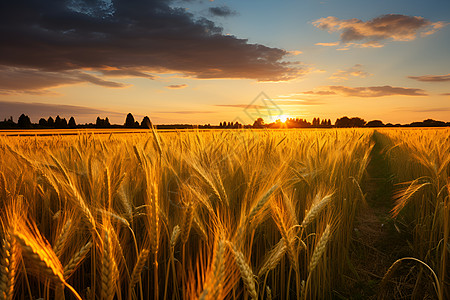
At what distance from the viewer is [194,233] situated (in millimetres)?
1636

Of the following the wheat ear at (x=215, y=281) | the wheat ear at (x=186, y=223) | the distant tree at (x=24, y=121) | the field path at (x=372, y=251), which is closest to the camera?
Result: the wheat ear at (x=215, y=281)

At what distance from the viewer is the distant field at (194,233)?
968mm

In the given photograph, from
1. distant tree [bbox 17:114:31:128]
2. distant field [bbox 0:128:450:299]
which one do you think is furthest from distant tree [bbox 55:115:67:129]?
distant field [bbox 0:128:450:299]

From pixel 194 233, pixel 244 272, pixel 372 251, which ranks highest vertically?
pixel 244 272

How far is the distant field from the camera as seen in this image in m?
0.97

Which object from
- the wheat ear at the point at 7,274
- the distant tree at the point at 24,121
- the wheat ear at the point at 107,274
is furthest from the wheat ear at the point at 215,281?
the distant tree at the point at 24,121

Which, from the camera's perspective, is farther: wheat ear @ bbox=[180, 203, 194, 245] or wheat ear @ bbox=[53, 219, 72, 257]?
wheat ear @ bbox=[180, 203, 194, 245]

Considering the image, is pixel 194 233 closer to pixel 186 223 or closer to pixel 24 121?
pixel 186 223

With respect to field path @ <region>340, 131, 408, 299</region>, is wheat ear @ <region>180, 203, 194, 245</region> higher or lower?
higher

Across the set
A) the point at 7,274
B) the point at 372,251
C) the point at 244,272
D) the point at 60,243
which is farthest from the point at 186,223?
the point at 372,251

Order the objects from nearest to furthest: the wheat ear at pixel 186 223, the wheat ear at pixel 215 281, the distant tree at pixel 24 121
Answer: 1. the wheat ear at pixel 215 281
2. the wheat ear at pixel 186 223
3. the distant tree at pixel 24 121

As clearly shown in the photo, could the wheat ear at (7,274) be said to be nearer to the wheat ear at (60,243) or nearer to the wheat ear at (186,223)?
the wheat ear at (60,243)

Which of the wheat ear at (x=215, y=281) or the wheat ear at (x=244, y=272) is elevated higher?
the wheat ear at (x=215, y=281)

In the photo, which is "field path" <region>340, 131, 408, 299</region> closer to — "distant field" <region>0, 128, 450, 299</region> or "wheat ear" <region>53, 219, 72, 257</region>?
"distant field" <region>0, 128, 450, 299</region>
